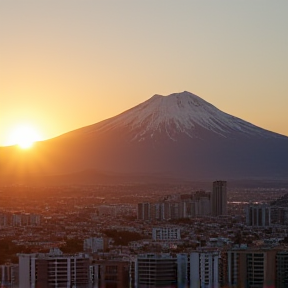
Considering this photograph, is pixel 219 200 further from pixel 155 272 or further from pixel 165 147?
pixel 165 147

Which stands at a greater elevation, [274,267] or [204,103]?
[204,103]

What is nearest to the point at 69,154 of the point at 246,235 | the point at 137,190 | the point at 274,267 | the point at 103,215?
the point at 137,190

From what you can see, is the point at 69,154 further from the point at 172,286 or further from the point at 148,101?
the point at 172,286

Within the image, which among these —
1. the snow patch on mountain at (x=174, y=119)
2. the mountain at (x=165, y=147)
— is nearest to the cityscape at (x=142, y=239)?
the mountain at (x=165, y=147)

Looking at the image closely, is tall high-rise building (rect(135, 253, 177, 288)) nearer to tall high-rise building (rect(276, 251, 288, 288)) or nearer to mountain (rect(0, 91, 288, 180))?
tall high-rise building (rect(276, 251, 288, 288))

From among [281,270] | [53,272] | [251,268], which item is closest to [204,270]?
[251,268]
